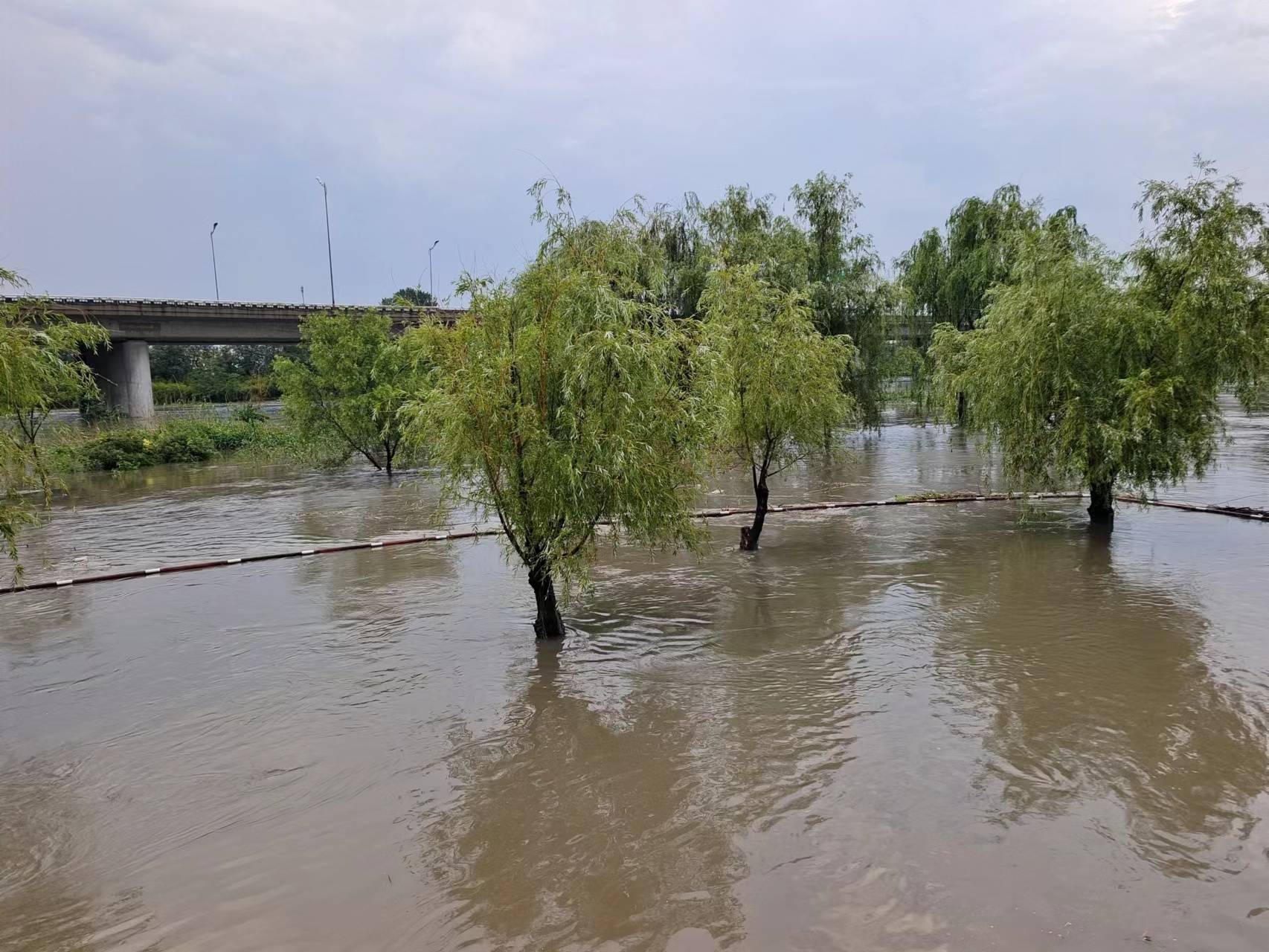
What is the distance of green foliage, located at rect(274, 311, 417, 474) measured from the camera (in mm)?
29516

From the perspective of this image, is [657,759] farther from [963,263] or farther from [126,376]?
[126,376]

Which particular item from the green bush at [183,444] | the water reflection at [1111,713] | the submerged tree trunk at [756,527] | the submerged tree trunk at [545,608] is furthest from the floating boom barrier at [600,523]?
the green bush at [183,444]

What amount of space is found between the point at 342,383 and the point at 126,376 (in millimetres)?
21259

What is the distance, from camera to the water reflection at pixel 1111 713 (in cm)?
637

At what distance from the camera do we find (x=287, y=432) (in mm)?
35438

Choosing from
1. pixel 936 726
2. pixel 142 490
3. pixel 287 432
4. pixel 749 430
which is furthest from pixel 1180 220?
pixel 287 432

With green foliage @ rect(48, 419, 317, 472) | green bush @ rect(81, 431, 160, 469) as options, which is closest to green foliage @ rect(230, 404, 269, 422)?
green foliage @ rect(48, 419, 317, 472)

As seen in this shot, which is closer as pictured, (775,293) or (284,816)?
(284,816)

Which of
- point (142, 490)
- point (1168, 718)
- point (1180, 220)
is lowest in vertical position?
point (1168, 718)

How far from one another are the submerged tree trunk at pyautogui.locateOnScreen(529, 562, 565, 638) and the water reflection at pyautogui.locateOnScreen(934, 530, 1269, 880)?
4.73 metres

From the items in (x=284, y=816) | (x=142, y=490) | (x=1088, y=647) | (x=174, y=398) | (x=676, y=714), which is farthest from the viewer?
(x=174, y=398)

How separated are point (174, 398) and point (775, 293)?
6329cm

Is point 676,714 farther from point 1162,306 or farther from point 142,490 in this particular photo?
point 142,490

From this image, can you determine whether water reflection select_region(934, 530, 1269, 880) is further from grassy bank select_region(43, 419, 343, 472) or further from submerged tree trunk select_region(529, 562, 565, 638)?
grassy bank select_region(43, 419, 343, 472)
